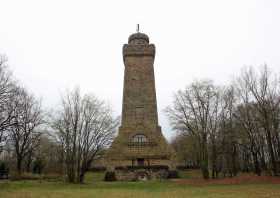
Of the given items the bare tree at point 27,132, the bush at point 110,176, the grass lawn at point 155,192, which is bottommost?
the bush at point 110,176

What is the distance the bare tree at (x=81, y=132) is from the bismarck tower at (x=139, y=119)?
8.32m

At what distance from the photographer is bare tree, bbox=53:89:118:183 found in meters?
28.8

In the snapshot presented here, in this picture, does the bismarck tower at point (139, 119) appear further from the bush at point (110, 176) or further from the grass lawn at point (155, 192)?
the grass lawn at point (155, 192)

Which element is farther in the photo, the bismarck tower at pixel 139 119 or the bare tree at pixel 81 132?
the bismarck tower at pixel 139 119

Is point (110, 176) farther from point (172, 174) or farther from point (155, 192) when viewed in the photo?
point (155, 192)

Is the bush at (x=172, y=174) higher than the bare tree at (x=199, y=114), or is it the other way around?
the bare tree at (x=199, y=114)

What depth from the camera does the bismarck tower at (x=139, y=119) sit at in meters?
38.9

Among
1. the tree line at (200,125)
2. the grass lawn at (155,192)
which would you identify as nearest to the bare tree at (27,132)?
the tree line at (200,125)

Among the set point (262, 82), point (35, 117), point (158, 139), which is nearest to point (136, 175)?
point (158, 139)

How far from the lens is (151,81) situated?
43438 mm

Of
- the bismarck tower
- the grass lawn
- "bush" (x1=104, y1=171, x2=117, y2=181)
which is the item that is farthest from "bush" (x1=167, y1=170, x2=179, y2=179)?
the grass lawn

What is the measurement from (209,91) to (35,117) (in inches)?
861

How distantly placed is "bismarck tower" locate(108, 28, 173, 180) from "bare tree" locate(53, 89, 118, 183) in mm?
8322

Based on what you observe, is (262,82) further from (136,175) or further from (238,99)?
(136,175)
